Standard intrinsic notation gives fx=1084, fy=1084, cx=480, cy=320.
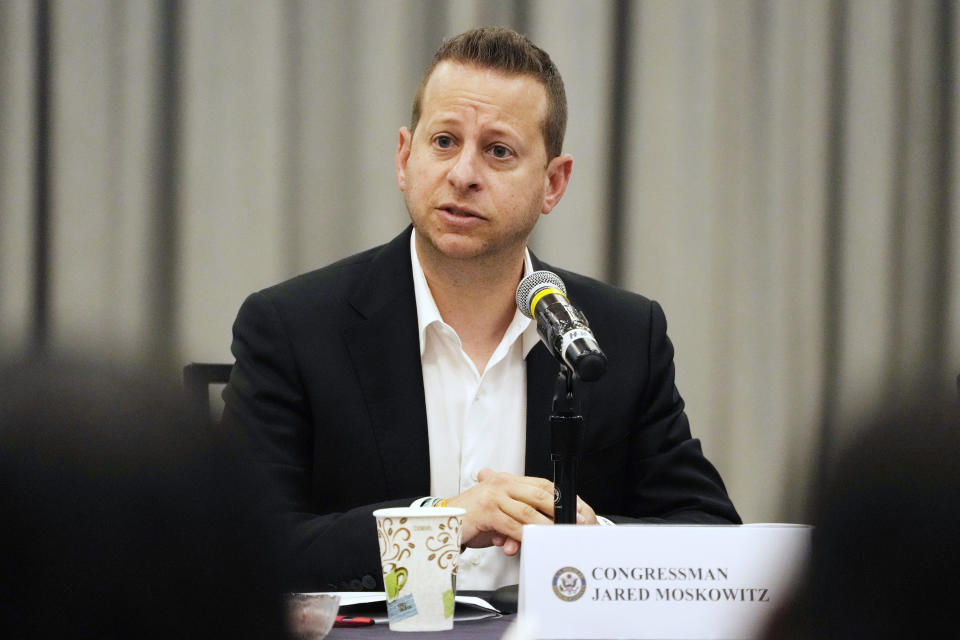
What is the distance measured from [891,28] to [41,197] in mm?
2804

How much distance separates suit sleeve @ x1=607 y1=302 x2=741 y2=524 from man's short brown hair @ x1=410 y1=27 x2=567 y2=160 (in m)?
0.52

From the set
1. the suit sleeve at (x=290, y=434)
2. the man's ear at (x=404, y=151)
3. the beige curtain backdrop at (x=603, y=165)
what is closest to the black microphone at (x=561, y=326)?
the suit sleeve at (x=290, y=434)

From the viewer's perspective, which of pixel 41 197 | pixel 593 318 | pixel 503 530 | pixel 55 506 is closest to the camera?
pixel 55 506

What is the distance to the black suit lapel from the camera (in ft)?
6.70

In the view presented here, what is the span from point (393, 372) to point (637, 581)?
1076 mm

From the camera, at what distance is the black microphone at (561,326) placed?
1.36m

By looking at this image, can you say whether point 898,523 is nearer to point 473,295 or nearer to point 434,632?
point 434,632

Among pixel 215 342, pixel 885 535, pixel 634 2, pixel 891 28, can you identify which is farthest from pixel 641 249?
pixel 885 535

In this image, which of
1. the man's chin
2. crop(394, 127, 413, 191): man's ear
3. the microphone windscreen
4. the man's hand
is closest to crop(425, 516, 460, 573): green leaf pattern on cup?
the man's hand

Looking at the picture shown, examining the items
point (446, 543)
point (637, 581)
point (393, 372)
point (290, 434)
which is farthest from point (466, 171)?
point (637, 581)

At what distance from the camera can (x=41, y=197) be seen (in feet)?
11.0

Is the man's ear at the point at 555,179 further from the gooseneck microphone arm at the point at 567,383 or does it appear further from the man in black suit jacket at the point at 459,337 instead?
the gooseneck microphone arm at the point at 567,383

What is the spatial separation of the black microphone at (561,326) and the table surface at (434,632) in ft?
1.06

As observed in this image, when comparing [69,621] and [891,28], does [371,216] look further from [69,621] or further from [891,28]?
[69,621]
